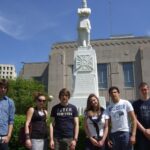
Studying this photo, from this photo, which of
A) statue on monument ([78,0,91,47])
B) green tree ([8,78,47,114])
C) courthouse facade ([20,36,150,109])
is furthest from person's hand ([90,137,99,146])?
courthouse facade ([20,36,150,109])

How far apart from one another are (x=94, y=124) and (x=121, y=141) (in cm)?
72

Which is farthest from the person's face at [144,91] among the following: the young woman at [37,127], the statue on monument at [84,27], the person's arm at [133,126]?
the statue on monument at [84,27]

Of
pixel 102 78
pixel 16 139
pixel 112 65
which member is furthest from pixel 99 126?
pixel 112 65

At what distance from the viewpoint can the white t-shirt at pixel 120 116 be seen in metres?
7.10

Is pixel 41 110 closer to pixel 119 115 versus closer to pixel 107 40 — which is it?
pixel 119 115

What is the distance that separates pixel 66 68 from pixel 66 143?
4397cm

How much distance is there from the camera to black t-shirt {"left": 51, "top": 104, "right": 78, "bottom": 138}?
7.34 meters

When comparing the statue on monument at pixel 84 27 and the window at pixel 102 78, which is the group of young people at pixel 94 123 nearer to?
the statue on monument at pixel 84 27

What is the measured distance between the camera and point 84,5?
782 inches

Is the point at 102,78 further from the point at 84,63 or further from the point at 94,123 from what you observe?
the point at 94,123

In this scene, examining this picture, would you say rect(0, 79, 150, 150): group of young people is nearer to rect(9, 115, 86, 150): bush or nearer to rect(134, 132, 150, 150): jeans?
rect(134, 132, 150, 150): jeans

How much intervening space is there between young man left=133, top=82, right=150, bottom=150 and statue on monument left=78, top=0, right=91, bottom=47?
476 inches

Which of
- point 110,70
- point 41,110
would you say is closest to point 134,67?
point 110,70

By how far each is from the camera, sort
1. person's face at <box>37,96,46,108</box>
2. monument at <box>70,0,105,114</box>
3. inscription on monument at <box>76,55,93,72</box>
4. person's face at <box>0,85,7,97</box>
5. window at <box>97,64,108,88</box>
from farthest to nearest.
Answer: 1. window at <box>97,64,108,88</box>
2. inscription on monument at <box>76,55,93,72</box>
3. monument at <box>70,0,105,114</box>
4. person's face at <box>37,96,46,108</box>
5. person's face at <box>0,85,7,97</box>
